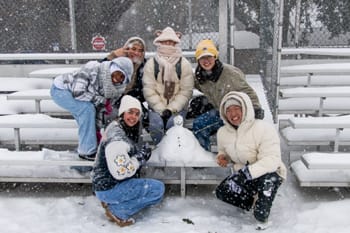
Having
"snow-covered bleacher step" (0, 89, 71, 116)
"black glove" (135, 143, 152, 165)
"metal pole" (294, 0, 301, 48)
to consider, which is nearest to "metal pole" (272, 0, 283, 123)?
"metal pole" (294, 0, 301, 48)

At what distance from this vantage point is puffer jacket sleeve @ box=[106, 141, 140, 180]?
3561mm

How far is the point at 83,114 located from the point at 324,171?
2.34m

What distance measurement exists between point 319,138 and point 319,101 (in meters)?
0.78

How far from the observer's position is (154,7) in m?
5.87

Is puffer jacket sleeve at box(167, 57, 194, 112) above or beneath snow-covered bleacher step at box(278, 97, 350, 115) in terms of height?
above

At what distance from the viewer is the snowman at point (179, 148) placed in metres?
4.11

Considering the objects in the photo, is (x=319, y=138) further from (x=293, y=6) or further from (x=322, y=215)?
(x=293, y=6)

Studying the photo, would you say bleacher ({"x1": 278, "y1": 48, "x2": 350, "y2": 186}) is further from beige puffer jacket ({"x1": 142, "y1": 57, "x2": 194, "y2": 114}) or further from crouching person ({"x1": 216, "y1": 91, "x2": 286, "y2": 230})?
beige puffer jacket ({"x1": 142, "y1": 57, "x2": 194, "y2": 114})

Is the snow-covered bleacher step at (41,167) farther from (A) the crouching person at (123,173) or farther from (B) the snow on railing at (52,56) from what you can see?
(B) the snow on railing at (52,56)

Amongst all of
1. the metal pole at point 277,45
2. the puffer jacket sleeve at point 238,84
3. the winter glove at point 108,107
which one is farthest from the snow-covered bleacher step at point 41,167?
the metal pole at point 277,45

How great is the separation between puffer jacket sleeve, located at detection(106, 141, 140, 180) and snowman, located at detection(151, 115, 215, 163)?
21.2 inches

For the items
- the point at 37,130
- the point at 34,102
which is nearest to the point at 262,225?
the point at 37,130

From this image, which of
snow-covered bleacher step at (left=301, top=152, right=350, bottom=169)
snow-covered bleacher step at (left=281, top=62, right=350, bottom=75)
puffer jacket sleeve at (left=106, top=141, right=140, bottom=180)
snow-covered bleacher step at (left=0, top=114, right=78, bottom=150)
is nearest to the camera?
puffer jacket sleeve at (left=106, top=141, right=140, bottom=180)

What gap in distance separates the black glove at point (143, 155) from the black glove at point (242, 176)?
762mm
